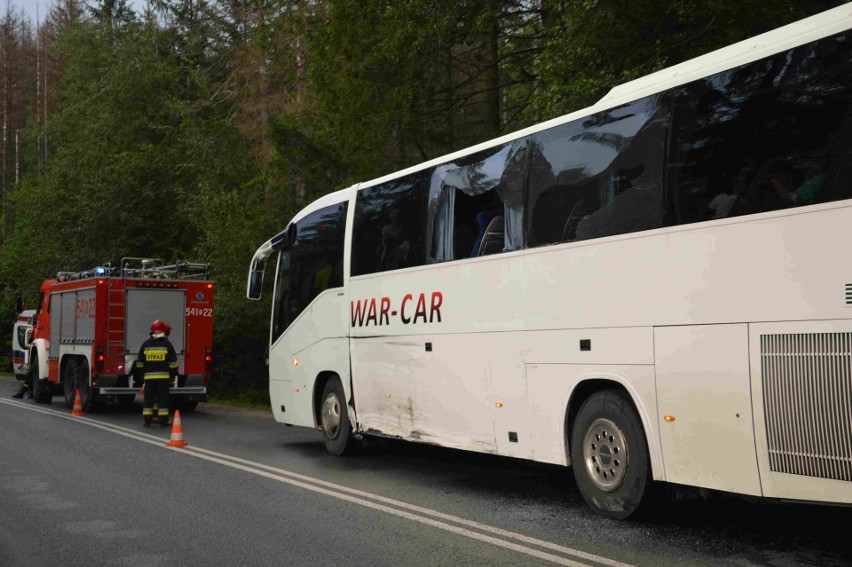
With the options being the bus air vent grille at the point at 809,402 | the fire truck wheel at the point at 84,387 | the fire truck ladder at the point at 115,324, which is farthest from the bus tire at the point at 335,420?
the fire truck wheel at the point at 84,387

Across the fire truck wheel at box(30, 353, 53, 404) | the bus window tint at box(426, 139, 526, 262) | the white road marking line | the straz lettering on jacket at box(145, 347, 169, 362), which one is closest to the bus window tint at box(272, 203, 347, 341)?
the white road marking line

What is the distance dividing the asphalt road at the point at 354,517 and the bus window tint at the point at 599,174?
238 cm

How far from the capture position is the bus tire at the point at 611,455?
7.55m

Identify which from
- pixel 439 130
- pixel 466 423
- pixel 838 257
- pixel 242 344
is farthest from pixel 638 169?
pixel 242 344

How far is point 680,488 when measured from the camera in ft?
24.6

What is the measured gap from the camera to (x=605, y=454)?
7.95 metres

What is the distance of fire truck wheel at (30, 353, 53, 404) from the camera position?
2377 centimetres

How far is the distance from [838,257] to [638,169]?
7.06 ft

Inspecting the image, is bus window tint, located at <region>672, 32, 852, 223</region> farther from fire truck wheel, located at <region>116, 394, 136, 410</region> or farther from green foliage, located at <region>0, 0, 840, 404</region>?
fire truck wheel, located at <region>116, 394, 136, 410</region>

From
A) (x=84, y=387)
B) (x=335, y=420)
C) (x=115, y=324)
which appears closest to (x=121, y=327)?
(x=115, y=324)

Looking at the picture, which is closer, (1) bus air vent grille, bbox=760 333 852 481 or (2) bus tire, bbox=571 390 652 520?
(1) bus air vent grille, bbox=760 333 852 481

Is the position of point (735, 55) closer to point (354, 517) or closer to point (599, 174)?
point (599, 174)

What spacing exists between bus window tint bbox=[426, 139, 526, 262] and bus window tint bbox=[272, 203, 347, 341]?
95.8 inches

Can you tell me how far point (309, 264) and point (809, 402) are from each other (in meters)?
8.52
